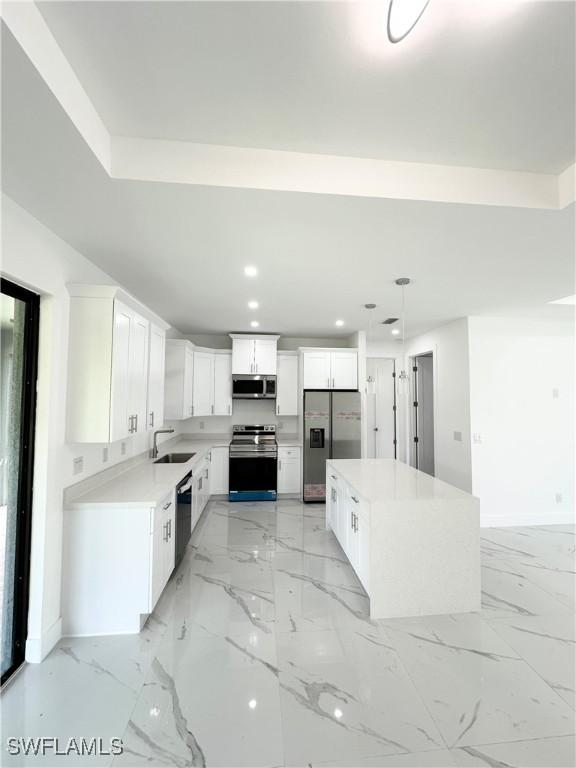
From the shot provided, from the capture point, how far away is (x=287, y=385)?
206 inches

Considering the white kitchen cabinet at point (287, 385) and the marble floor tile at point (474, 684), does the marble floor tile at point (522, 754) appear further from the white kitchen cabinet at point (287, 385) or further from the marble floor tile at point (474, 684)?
the white kitchen cabinet at point (287, 385)

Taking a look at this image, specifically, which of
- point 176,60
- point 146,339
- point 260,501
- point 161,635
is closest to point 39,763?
point 161,635

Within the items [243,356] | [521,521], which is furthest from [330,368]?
[521,521]

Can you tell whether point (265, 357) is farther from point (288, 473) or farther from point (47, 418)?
point (47, 418)

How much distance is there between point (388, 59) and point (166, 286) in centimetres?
249

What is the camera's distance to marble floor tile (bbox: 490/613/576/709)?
1751mm

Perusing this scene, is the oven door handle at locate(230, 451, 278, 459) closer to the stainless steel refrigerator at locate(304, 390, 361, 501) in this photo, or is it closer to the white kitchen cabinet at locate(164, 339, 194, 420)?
the stainless steel refrigerator at locate(304, 390, 361, 501)

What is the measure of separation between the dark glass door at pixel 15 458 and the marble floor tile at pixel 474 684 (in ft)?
7.26

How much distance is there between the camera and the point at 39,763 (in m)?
1.35

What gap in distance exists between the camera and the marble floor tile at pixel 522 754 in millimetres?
1335

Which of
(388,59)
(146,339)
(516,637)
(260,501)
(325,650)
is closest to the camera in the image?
(388,59)

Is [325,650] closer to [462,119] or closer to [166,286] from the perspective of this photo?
[462,119]

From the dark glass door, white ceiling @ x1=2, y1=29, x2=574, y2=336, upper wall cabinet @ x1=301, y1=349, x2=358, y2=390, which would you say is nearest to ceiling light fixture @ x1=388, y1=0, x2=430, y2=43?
white ceiling @ x1=2, y1=29, x2=574, y2=336

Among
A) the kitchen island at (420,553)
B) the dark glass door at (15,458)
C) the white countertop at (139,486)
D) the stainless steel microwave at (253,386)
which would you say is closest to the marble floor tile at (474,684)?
the kitchen island at (420,553)
